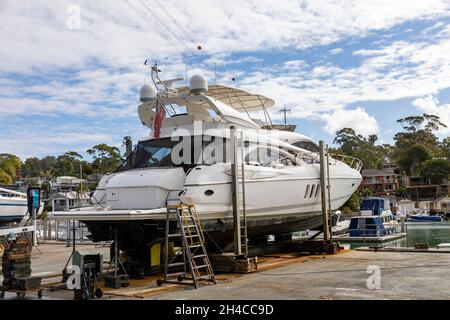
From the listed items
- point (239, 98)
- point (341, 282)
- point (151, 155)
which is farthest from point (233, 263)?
point (239, 98)

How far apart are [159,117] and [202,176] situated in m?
2.51

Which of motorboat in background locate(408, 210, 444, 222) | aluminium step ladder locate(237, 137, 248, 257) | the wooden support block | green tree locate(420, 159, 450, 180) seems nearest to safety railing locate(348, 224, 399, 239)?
aluminium step ladder locate(237, 137, 248, 257)

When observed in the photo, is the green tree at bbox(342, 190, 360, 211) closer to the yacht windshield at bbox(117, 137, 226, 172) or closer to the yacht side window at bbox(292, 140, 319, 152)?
the yacht side window at bbox(292, 140, 319, 152)

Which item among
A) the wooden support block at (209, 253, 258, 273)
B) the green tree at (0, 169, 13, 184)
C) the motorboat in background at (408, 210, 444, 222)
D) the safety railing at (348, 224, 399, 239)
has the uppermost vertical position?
the green tree at (0, 169, 13, 184)

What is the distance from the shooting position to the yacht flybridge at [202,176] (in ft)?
32.9

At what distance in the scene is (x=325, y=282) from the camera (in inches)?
340

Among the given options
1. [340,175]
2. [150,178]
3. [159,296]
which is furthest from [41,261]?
[340,175]

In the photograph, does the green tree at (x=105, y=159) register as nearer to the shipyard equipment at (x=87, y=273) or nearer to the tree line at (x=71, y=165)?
the tree line at (x=71, y=165)

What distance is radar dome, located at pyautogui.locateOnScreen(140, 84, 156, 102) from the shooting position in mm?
12430

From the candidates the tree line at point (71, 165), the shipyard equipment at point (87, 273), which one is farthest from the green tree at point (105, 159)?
the shipyard equipment at point (87, 273)

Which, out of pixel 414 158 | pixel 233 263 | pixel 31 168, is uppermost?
pixel 31 168

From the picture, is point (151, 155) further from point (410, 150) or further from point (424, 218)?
point (410, 150)

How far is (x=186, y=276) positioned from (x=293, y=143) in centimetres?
646
